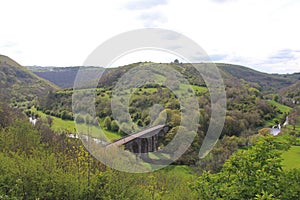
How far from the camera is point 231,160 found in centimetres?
829

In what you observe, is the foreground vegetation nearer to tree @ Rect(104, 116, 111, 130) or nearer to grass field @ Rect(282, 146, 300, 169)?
grass field @ Rect(282, 146, 300, 169)

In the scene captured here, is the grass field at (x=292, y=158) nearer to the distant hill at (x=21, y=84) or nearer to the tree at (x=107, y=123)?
the tree at (x=107, y=123)

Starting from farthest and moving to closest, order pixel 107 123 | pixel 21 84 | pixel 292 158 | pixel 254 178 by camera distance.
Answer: pixel 21 84 < pixel 107 123 < pixel 292 158 < pixel 254 178

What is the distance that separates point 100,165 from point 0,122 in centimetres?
1581

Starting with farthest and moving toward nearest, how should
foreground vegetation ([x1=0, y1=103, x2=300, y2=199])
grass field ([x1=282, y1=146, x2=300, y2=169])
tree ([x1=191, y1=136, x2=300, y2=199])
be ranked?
grass field ([x1=282, y1=146, x2=300, y2=169]), foreground vegetation ([x1=0, y1=103, x2=300, y2=199]), tree ([x1=191, y1=136, x2=300, y2=199])

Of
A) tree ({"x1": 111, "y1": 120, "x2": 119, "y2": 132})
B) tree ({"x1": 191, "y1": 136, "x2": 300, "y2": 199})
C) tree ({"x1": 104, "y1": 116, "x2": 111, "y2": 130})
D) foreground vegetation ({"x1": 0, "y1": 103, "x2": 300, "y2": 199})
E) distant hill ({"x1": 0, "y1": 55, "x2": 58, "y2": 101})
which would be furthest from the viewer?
distant hill ({"x1": 0, "y1": 55, "x2": 58, "y2": 101})

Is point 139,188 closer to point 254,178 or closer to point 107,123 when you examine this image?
point 254,178

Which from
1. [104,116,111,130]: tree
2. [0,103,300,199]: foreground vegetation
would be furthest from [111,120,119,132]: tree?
[0,103,300,199]: foreground vegetation

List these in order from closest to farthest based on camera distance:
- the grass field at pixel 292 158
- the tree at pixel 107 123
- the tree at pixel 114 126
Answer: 1. the grass field at pixel 292 158
2. the tree at pixel 114 126
3. the tree at pixel 107 123

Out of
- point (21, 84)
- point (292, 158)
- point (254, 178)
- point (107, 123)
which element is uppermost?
point (21, 84)

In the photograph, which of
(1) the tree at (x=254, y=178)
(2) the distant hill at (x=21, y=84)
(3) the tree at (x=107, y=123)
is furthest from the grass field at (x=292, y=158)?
(2) the distant hill at (x=21, y=84)

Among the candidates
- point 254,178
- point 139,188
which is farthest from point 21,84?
point 254,178

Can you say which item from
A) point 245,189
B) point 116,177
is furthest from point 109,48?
point 245,189

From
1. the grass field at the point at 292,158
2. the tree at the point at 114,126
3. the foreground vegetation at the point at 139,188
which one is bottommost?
the grass field at the point at 292,158
